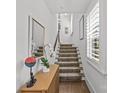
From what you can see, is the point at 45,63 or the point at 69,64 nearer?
the point at 45,63

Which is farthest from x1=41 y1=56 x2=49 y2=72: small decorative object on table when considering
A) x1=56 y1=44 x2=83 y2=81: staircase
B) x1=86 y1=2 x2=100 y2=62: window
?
x1=56 y1=44 x2=83 y2=81: staircase

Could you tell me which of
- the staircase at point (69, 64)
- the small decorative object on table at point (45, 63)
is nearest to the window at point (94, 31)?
the small decorative object on table at point (45, 63)

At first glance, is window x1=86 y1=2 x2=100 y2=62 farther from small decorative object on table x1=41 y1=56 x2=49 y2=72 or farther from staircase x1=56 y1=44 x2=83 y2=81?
staircase x1=56 y1=44 x2=83 y2=81

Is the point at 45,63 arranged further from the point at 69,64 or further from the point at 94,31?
the point at 69,64

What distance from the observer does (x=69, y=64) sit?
784 centimetres

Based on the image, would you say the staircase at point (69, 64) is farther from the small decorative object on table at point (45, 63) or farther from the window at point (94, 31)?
the small decorative object on table at point (45, 63)

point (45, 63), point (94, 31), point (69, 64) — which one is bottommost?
point (69, 64)

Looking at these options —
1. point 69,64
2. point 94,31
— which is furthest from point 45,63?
point 69,64

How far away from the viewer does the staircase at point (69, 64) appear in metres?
6.93

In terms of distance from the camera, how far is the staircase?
6.93 meters
